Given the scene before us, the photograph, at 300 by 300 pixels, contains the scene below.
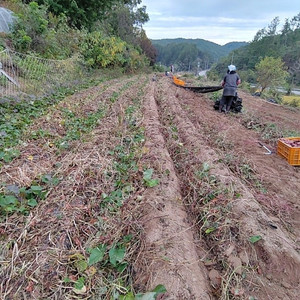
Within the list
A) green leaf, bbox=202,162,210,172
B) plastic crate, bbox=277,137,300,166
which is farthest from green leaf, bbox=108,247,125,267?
plastic crate, bbox=277,137,300,166

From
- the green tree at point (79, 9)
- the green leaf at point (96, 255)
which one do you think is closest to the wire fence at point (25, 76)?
the green leaf at point (96, 255)

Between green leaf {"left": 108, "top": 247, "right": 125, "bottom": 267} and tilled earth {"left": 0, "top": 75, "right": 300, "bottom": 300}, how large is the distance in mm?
26

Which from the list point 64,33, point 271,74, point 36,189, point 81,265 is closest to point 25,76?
point 36,189

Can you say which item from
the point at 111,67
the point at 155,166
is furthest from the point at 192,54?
the point at 155,166

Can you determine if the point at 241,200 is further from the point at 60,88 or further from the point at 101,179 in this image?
the point at 60,88

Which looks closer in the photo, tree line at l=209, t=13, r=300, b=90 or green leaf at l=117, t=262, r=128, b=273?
green leaf at l=117, t=262, r=128, b=273

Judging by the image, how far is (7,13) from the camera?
8977mm

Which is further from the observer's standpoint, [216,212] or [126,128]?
[126,128]

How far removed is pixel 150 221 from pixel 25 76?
20.1ft

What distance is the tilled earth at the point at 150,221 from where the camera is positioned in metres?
1.53

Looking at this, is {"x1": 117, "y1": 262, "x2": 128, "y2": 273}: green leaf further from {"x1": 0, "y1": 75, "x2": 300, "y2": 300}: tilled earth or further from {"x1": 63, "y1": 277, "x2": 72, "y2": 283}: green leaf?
{"x1": 63, "y1": 277, "x2": 72, "y2": 283}: green leaf

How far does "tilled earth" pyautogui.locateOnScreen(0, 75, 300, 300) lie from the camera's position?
1.53 m

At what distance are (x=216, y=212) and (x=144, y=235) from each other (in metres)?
0.80

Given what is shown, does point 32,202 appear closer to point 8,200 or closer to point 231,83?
point 8,200
